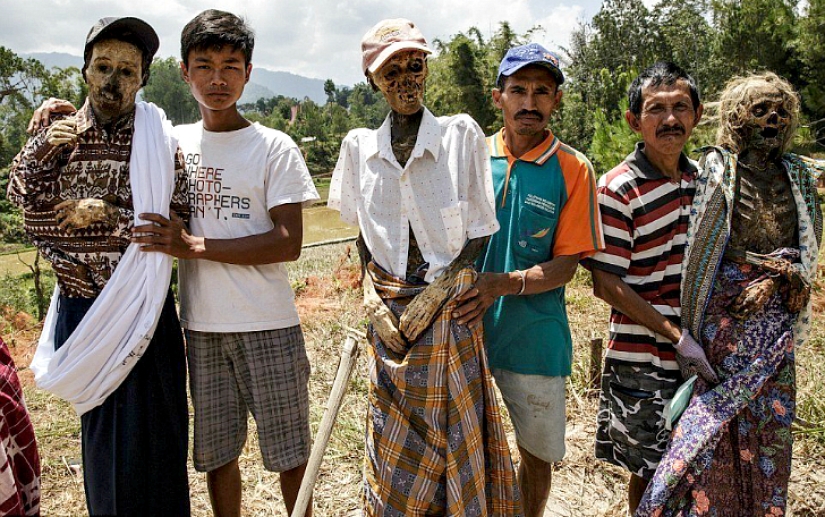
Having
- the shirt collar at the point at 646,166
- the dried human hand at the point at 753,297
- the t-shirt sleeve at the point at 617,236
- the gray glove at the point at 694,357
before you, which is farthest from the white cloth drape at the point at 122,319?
the dried human hand at the point at 753,297

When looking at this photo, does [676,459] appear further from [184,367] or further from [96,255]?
[96,255]

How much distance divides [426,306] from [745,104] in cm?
140

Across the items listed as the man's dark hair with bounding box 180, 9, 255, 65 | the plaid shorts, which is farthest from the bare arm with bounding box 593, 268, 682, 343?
the man's dark hair with bounding box 180, 9, 255, 65

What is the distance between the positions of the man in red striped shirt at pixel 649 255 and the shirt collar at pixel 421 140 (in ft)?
2.32

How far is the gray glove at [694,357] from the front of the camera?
6.89 ft

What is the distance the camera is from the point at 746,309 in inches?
83.0

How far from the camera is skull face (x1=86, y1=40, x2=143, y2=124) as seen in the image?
6.47ft

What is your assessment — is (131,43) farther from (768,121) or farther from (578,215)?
(768,121)

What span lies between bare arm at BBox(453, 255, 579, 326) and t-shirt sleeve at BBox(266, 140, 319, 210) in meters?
0.69

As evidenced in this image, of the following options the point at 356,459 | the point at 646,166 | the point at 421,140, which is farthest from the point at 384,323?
the point at 356,459

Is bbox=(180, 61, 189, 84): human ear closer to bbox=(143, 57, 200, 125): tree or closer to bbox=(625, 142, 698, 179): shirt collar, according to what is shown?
bbox=(625, 142, 698, 179): shirt collar

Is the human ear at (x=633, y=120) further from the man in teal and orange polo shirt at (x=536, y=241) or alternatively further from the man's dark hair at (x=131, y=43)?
the man's dark hair at (x=131, y=43)

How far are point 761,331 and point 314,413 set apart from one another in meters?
2.43

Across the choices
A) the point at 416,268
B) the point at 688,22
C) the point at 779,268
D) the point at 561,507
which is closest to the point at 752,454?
the point at 779,268
